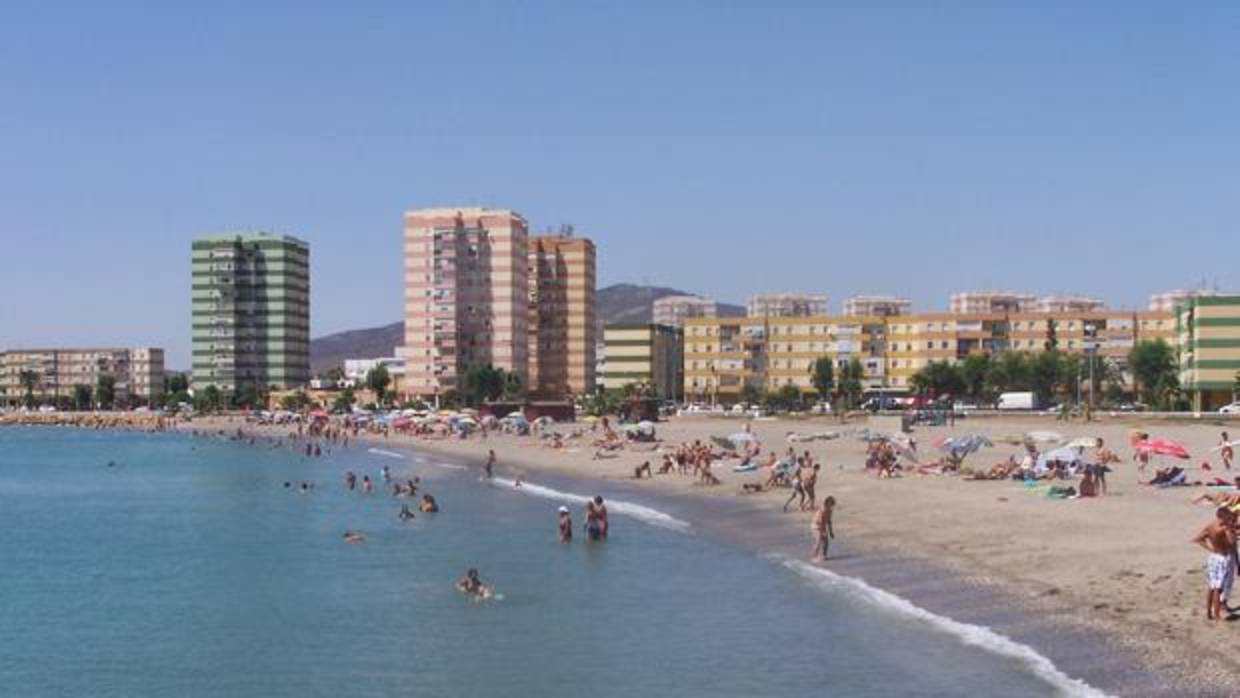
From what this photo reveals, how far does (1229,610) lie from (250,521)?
43309 mm

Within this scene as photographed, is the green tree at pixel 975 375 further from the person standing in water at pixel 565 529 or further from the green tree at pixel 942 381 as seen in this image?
the person standing in water at pixel 565 529

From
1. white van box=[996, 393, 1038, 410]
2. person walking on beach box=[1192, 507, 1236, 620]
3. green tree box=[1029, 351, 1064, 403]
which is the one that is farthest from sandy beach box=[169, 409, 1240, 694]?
green tree box=[1029, 351, 1064, 403]

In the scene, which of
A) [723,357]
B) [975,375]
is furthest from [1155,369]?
[723,357]

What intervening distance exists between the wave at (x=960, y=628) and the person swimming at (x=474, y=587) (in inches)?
296

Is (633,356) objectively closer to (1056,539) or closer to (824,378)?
(824,378)

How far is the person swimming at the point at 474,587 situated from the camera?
33062mm

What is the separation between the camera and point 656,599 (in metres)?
31.9

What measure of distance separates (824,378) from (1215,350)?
4506cm

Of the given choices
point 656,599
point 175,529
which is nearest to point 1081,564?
point 656,599

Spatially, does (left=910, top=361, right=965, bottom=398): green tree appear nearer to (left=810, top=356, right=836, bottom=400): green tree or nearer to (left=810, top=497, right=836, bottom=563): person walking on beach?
(left=810, top=356, right=836, bottom=400): green tree

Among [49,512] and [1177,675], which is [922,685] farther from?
[49,512]

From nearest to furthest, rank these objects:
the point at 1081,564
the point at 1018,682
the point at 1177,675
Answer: the point at 1177,675
the point at 1018,682
the point at 1081,564

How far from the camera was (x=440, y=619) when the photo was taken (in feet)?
99.8

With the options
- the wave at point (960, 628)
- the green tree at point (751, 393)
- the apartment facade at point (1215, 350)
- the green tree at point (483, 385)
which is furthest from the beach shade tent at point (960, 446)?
the green tree at point (483, 385)
